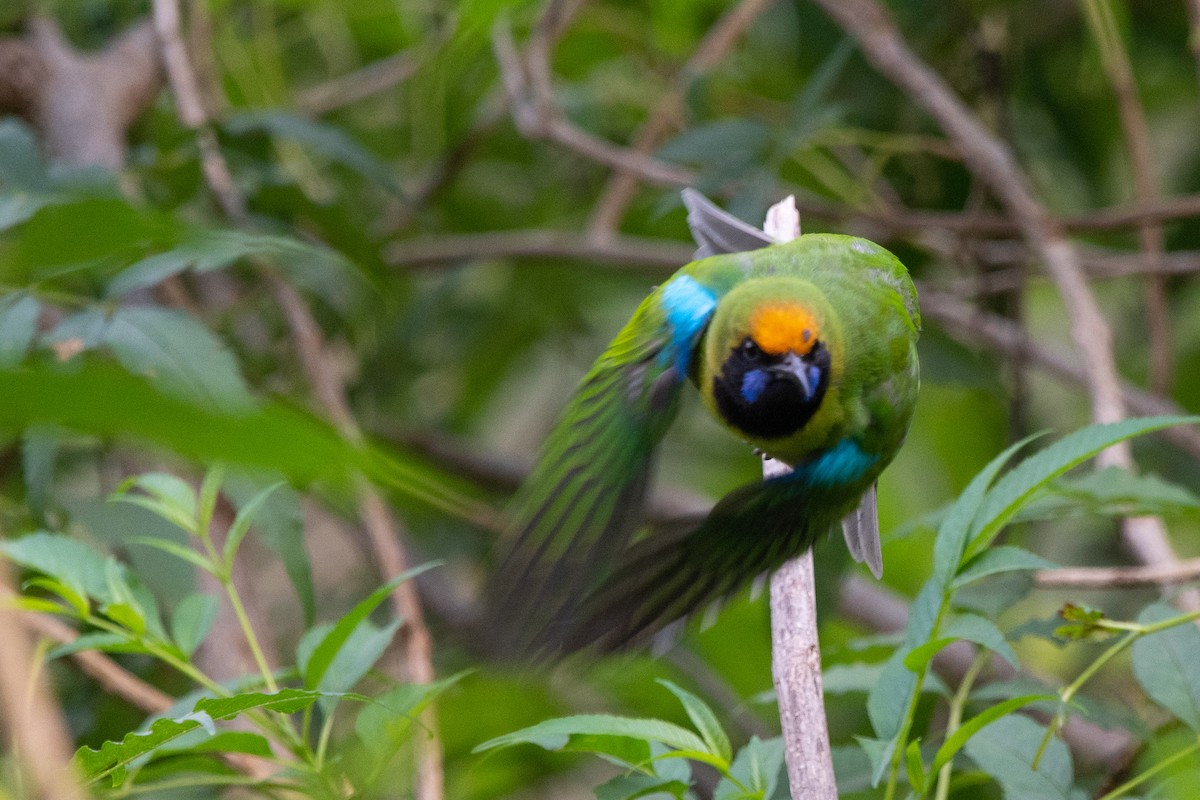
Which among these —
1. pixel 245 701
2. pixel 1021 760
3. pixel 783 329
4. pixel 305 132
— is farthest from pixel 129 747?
pixel 305 132

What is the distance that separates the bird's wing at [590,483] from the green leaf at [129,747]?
0.90 ft

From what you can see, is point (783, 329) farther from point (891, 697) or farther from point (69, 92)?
point (69, 92)

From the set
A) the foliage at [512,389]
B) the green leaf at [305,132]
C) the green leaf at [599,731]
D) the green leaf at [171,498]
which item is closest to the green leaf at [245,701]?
the foliage at [512,389]

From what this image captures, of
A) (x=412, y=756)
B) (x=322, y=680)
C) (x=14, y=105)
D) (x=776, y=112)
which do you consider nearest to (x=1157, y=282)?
(x=776, y=112)

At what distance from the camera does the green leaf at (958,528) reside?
860 millimetres

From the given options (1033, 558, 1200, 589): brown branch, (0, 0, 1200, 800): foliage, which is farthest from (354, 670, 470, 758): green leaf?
(1033, 558, 1200, 589): brown branch

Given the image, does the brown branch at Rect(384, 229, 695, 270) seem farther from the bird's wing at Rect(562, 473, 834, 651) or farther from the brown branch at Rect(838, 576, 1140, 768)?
the bird's wing at Rect(562, 473, 834, 651)

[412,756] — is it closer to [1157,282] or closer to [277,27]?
[1157,282]

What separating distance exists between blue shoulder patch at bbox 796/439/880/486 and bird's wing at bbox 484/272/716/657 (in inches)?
5.9

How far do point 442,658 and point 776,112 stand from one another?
1309 millimetres

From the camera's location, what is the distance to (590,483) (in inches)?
43.1

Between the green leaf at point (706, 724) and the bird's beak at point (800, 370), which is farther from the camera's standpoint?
the bird's beak at point (800, 370)

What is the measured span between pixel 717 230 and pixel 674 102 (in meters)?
0.75

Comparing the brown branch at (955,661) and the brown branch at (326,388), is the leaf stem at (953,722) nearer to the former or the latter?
the brown branch at (955,661)
